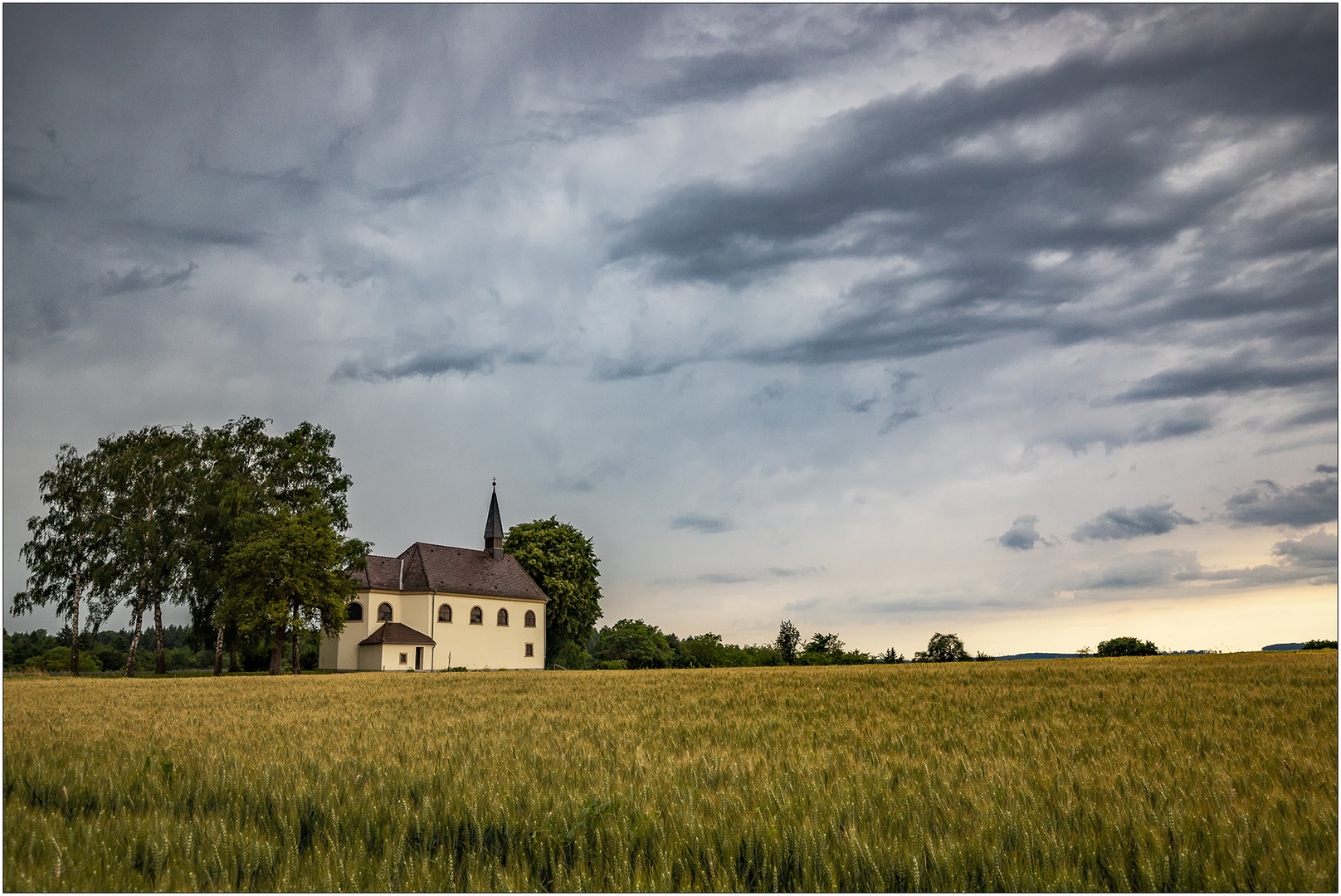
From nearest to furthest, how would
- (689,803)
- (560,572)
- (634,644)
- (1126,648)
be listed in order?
(689,803)
(1126,648)
(560,572)
(634,644)

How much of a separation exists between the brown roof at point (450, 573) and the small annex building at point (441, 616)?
0.28 ft

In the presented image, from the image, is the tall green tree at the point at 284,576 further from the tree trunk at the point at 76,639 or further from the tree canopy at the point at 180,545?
the tree trunk at the point at 76,639

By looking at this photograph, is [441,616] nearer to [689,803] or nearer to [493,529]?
[493,529]

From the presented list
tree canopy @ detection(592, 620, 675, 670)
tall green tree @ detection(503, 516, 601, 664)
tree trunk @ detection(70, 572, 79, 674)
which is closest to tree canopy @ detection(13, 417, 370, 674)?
tree trunk @ detection(70, 572, 79, 674)

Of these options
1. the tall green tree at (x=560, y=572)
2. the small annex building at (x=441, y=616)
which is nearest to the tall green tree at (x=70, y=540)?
the small annex building at (x=441, y=616)

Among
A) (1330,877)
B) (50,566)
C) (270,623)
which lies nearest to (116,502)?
(50,566)

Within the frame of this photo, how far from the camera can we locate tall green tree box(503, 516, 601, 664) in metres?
76.9

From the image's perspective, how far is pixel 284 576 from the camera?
47.6 meters

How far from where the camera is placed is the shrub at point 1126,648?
26.9m

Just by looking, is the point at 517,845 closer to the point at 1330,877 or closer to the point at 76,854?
the point at 76,854

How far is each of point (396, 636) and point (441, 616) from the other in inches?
180

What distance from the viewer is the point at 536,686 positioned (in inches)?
850

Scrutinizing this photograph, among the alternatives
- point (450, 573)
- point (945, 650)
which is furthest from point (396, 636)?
point (945, 650)

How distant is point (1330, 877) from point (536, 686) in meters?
19.8
